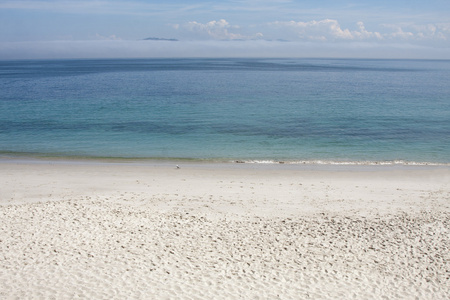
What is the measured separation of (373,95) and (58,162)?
42.1 meters

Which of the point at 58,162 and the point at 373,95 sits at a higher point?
the point at 373,95

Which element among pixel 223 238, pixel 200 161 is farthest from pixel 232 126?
pixel 223 238

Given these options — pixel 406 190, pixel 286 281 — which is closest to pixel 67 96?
pixel 406 190

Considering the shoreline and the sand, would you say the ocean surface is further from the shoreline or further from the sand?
the sand

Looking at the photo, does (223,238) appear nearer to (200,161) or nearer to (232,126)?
(200,161)

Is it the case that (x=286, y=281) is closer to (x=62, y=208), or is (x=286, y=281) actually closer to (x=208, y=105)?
(x=62, y=208)

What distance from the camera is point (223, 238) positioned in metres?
12.0

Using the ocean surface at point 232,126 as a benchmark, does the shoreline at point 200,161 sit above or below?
below

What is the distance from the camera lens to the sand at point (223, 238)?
965 cm

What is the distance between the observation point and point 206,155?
25.0 meters

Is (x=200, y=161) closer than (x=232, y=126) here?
Yes

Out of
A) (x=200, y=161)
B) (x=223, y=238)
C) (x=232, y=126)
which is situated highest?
(x=232, y=126)

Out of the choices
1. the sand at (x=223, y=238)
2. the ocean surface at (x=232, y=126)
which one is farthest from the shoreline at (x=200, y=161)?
the sand at (x=223, y=238)

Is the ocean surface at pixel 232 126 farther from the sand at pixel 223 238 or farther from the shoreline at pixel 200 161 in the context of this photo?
the sand at pixel 223 238
